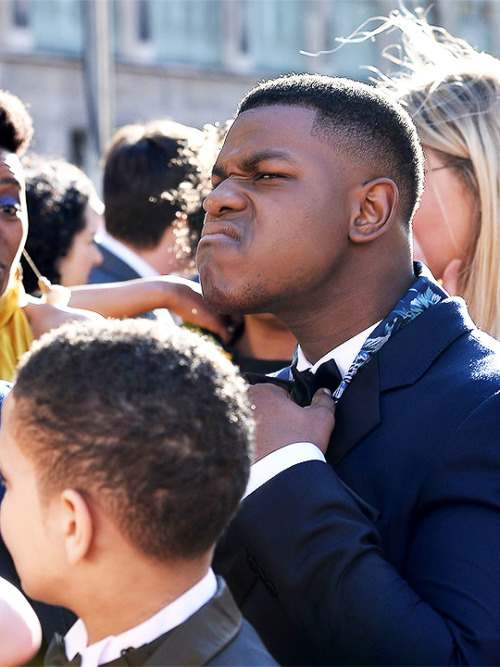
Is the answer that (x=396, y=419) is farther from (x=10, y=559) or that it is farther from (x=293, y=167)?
(x=10, y=559)

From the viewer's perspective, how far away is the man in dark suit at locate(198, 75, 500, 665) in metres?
1.70

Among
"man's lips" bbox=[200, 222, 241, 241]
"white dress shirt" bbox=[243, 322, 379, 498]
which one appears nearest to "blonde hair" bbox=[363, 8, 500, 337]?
"man's lips" bbox=[200, 222, 241, 241]

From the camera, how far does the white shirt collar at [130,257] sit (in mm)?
4848

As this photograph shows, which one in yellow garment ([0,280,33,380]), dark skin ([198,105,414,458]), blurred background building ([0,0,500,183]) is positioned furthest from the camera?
blurred background building ([0,0,500,183])

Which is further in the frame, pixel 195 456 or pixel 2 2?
pixel 2 2

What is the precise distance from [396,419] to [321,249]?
15.8 inches

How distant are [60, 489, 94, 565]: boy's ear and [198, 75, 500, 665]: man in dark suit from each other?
0.39 meters

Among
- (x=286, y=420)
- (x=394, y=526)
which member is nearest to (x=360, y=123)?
(x=286, y=420)

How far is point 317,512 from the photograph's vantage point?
5.75 feet

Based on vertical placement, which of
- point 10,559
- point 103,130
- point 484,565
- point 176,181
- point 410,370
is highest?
point 410,370

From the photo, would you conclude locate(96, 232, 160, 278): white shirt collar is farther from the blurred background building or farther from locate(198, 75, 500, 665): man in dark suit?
the blurred background building

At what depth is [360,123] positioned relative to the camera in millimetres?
2168

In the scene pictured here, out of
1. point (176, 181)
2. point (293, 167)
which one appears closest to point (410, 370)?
point (293, 167)

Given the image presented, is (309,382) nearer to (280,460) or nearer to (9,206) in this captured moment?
(280,460)
